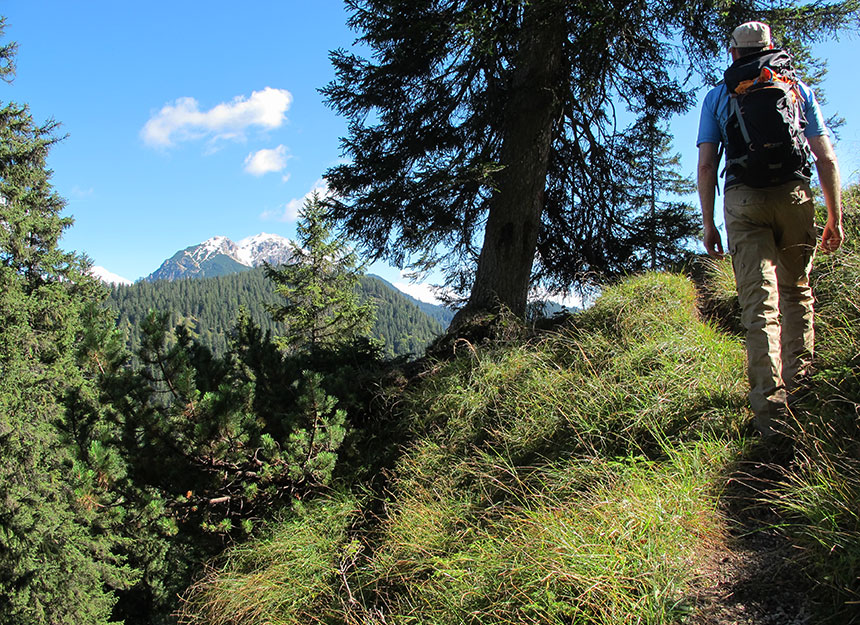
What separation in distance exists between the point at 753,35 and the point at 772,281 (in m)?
1.51

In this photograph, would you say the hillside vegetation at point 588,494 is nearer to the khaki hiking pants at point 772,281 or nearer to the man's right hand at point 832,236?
the khaki hiking pants at point 772,281

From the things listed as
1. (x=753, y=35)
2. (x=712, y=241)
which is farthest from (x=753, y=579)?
(x=753, y=35)

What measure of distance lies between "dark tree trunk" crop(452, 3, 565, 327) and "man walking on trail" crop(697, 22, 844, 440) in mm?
3277

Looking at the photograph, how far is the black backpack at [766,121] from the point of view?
2729 millimetres

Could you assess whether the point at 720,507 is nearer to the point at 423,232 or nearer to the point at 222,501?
the point at 222,501

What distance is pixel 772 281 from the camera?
292cm

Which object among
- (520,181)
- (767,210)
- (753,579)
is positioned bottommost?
(753,579)

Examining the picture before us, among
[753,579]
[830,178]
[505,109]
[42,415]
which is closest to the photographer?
[753,579]

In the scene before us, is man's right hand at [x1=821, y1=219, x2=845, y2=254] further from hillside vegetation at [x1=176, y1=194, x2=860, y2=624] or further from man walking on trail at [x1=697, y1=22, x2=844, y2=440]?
hillside vegetation at [x1=176, y1=194, x2=860, y2=624]

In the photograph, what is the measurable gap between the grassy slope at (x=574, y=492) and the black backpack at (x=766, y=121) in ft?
3.92

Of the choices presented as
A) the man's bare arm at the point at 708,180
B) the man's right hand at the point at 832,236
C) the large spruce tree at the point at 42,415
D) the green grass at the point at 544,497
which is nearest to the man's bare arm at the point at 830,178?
the man's right hand at the point at 832,236

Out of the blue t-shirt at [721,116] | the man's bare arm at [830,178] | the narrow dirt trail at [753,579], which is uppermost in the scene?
the blue t-shirt at [721,116]

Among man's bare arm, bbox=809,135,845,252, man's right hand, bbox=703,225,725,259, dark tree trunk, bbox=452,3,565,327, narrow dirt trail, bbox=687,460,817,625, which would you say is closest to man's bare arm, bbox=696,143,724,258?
man's right hand, bbox=703,225,725,259

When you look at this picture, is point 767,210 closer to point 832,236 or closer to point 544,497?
point 832,236
